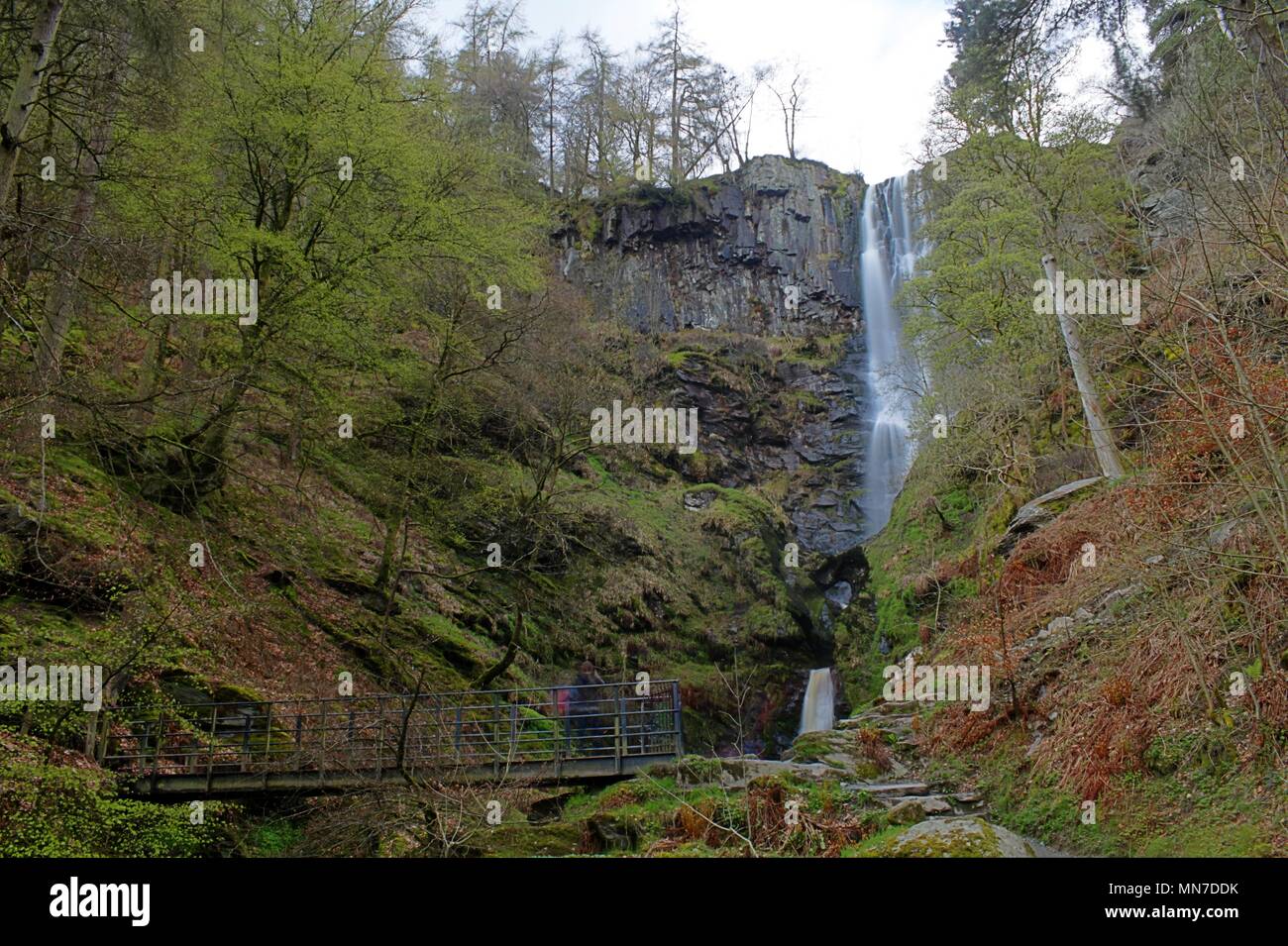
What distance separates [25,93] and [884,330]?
36.9 meters

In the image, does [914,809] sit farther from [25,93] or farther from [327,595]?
[327,595]

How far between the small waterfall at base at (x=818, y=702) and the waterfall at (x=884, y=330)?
10196 millimetres

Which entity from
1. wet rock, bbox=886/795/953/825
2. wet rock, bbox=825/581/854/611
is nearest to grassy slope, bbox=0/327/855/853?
wet rock, bbox=825/581/854/611

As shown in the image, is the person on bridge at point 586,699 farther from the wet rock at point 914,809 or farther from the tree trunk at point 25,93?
the tree trunk at point 25,93

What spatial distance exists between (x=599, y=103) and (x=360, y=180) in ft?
96.8

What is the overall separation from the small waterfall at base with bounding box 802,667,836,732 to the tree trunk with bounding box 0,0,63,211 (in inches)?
714

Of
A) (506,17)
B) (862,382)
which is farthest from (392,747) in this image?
(506,17)

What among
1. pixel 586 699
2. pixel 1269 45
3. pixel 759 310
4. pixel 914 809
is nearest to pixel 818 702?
pixel 586 699

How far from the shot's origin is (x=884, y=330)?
1527 inches

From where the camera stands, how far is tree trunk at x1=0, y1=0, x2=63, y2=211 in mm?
5953

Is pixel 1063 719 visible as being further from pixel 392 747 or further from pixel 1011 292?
pixel 1011 292

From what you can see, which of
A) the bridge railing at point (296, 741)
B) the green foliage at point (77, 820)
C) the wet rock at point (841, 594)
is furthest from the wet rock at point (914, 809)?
the wet rock at point (841, 594)

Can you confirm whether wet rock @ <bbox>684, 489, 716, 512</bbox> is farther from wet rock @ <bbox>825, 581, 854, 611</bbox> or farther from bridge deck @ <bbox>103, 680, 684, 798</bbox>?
bridge deck @ <bbox>103, 680, 684, 798</bbox>

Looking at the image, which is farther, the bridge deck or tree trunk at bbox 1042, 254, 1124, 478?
tree trunk at bbox 1042, 254, 1124, 478
